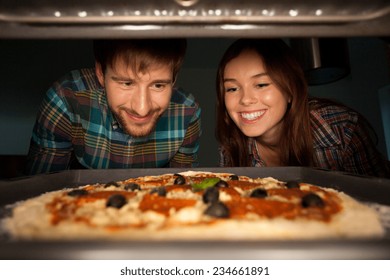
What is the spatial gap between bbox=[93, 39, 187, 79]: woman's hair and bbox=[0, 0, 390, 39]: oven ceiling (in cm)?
54

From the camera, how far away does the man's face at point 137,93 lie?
1.31m

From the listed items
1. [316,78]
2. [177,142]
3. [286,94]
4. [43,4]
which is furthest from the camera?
[316,78]

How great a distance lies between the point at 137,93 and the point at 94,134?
419 millimetres

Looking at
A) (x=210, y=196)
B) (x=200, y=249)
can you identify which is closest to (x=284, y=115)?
(x=210, y=196)

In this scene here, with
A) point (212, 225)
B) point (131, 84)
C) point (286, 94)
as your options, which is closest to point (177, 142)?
point (131, 84)

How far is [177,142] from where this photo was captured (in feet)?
5.69

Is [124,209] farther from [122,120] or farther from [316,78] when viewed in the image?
[316,78]

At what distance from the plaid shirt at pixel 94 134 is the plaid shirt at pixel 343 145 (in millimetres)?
652

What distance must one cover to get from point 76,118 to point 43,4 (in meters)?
0.91

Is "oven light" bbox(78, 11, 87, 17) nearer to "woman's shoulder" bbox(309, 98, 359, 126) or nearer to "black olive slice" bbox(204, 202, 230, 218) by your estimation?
"black olive slice" bbox(204, 202, 230, 218)

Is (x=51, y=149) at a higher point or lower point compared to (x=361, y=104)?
lower

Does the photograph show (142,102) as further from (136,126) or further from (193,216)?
(193,216)
